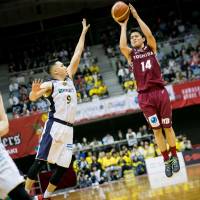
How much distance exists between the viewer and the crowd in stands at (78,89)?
66.0ft

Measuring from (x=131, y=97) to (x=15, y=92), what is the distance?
19.6ft

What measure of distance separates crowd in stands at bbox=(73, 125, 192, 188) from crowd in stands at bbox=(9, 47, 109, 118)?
2.28 meters

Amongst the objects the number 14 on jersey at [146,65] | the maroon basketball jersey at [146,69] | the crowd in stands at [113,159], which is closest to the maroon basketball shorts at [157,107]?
the maroon basketball jersey at [146,69]

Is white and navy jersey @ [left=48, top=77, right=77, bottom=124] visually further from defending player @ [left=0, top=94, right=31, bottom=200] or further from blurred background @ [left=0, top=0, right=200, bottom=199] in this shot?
blurred background @ [left=0, top=0, right=200, bottom=199]

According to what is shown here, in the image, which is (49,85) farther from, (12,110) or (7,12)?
(7,12)

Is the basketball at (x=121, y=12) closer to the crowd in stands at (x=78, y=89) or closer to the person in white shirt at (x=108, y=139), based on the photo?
the crowd in stands at (x=78, y=89)

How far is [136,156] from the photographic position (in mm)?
17906

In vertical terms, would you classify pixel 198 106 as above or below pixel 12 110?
below

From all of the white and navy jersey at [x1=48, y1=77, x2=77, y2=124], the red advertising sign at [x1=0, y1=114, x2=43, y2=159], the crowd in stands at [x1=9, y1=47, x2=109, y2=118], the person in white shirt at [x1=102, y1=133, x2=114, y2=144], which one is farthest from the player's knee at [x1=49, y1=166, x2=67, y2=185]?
the person in white shirt at [x1=102, y1=133, x2=114, y2=144]

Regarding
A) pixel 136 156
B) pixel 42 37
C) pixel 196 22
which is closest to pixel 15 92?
pixel 42 37

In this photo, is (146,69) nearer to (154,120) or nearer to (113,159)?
(154,120)

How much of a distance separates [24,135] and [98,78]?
15.4ft

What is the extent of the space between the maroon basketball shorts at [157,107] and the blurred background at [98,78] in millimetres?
9497

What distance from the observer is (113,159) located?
→ 1803cm
